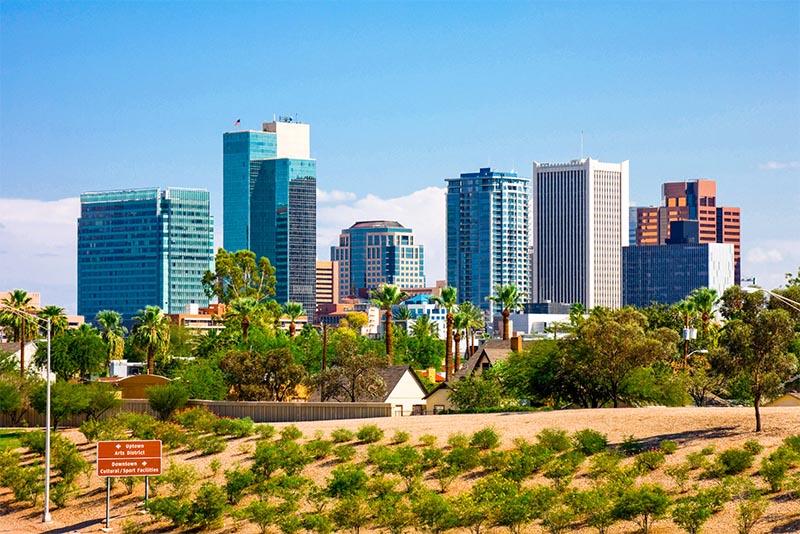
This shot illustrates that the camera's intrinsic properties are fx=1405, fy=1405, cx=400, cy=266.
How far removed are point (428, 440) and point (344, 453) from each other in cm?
362

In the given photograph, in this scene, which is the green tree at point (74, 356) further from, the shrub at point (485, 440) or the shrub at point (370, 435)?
the shrub at point (485, 440)

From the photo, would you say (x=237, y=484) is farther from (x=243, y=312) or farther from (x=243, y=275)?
(x=243, y=275)

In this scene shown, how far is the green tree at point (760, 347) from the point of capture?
5366 cm

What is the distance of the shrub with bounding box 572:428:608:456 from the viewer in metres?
54.3

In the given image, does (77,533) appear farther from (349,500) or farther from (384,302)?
(384,302)

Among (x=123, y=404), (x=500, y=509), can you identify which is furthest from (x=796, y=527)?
(x=123, y=404)

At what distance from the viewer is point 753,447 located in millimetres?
51094

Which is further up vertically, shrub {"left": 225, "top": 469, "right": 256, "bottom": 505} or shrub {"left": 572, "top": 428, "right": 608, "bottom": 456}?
shrub {"left": 572, "top": 428, "right": 608, "bottom": 456}

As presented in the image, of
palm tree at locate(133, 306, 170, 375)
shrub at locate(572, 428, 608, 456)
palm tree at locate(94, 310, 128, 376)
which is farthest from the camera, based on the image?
palm tree at locate(94, 310, 128, 376)

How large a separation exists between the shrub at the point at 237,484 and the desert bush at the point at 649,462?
1514 cm

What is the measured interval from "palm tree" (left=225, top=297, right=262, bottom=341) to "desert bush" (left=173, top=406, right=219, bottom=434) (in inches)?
1571

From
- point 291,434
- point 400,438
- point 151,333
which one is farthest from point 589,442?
point 151,333

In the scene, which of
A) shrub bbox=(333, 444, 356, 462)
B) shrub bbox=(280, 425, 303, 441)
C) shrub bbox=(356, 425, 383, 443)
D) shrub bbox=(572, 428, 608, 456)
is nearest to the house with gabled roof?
shrub bbox=(280, 425, 303, 441)

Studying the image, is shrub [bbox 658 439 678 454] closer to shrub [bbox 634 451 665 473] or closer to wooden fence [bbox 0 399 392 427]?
shrub [bbox 634 451 665 473]
